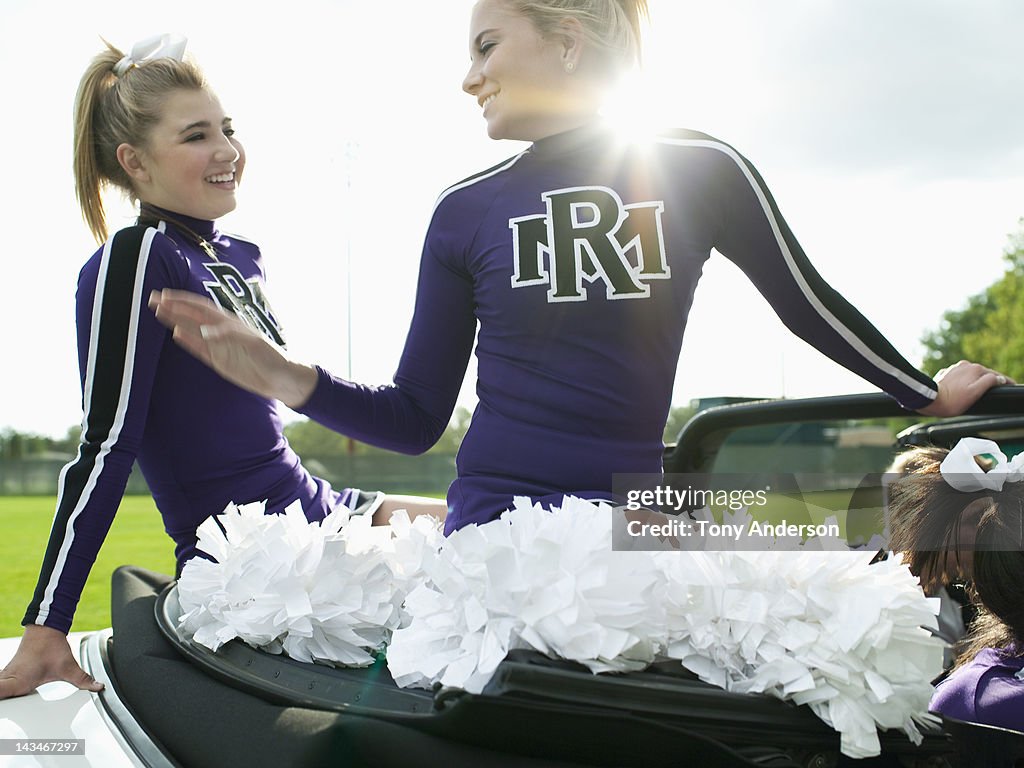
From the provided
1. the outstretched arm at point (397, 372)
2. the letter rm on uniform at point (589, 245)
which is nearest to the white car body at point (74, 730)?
the outstretched arm at point (397, 372)

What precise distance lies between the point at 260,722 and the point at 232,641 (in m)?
0.33

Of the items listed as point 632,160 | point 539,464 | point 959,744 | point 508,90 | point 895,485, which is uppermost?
point 508,90

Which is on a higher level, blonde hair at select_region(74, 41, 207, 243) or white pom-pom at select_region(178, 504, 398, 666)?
blonde hair at select_region(74, 41, 207, 243)

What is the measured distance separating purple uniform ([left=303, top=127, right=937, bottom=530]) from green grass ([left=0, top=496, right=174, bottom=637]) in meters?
1.53

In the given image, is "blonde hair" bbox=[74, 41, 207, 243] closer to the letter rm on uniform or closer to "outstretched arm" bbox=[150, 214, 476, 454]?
"outstretched arm" bbox=[150, 214, 476, 454]

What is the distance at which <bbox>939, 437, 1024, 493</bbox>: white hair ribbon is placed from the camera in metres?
1.62

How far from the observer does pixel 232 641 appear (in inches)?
58.7

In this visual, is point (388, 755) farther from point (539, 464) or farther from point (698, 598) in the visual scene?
point (539, 464)

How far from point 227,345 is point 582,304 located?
1.82ft

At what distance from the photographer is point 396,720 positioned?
109cm

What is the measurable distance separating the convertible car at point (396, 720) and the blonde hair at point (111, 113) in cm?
118

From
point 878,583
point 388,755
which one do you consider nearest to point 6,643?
point 388,755

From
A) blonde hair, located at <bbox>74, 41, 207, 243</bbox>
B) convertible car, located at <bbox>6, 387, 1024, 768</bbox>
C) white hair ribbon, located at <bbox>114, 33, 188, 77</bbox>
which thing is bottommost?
convertible car, located at <bbox>6, 387, 1024, 768</bbox>

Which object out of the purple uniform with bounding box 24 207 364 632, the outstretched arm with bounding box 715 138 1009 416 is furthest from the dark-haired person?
the purple uniform with bounding box 24 207 364 632
